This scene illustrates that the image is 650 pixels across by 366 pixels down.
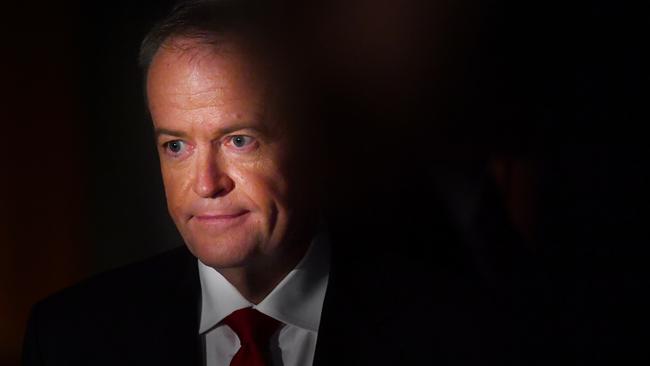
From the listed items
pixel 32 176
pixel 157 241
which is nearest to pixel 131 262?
pixel 157 241

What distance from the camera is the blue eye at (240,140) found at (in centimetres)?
69

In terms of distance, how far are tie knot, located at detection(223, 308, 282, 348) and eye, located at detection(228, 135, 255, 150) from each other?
0.60 ft

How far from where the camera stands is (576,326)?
1.02m

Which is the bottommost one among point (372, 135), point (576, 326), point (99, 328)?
point (576, 326)

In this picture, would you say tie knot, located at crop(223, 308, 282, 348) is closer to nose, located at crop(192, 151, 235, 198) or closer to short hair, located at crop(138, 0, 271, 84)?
nose, located at crop(192, 151, 235, 198)

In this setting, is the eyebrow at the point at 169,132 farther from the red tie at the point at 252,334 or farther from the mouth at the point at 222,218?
the red tie at the point at 252,334

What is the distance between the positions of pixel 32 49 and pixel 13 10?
5 centimetres

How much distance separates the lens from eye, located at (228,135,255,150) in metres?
0.69

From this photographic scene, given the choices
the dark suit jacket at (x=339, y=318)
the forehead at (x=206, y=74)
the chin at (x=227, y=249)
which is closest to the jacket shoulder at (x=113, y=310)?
the dark suit jacket at (x=339, y=318)

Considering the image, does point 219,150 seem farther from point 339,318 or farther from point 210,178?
point 339,318

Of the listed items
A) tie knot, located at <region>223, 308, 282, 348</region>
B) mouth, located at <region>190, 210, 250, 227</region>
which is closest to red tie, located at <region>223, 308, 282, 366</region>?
tie knot, located at <region>223, 308, 282, 348</region>

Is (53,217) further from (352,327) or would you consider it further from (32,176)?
(352,327)

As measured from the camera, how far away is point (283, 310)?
77 cm

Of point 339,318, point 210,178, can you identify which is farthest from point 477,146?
point 210,178
